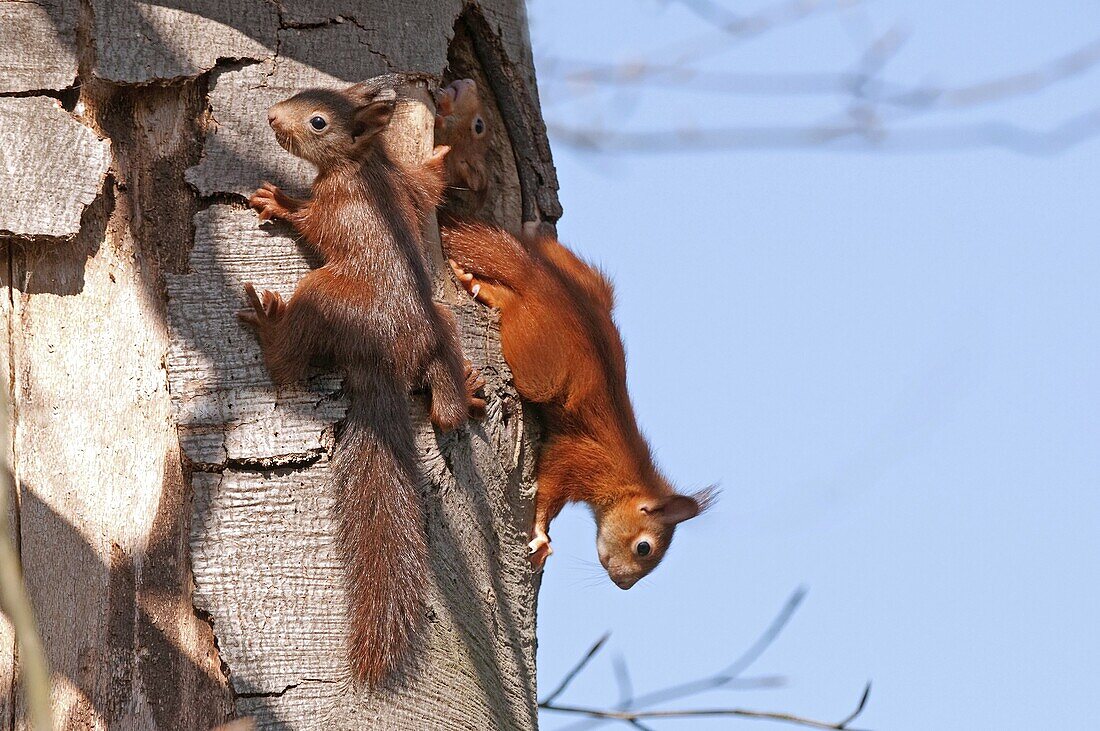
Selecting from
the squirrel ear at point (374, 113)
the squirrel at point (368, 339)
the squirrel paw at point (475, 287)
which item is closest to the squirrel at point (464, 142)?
the squirrel paw at point (475, 287)

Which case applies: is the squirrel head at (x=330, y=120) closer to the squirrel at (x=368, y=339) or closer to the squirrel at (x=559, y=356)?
the squirrel at (x=368, y=339)

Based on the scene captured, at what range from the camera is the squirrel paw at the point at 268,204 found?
8.98ft

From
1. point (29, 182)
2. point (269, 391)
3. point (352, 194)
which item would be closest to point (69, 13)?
point (29, 182)

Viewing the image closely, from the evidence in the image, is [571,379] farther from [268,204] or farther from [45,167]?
[45,167]

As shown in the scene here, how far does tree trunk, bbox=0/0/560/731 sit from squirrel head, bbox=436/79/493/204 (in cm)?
56

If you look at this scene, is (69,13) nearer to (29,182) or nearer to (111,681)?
(29,182)

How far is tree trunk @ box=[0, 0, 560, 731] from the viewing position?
2418 mm

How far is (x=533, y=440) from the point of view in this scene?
3281mm

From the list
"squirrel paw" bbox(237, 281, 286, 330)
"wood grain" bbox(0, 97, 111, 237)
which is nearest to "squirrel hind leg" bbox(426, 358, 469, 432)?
"squirrel paw" bbox(237, 281, 286, 330)

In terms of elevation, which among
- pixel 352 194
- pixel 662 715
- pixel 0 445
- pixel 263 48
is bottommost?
pixel 662 715

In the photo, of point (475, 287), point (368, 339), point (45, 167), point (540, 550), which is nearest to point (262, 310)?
point (368, 339)

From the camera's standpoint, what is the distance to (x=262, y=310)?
8.62ft

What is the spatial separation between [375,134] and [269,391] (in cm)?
82

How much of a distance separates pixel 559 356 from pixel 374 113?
31.2 inches
